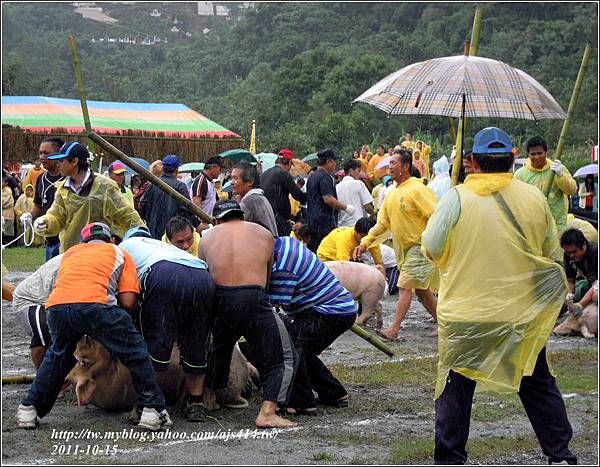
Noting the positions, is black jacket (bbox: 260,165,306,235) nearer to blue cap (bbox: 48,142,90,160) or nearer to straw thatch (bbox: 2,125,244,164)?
blue cap (bbox: 48,142,90,160)

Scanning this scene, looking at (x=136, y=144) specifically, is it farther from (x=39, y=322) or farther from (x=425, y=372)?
(x=39, y=322)

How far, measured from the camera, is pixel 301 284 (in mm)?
7613

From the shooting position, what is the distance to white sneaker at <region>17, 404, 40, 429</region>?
273 inches

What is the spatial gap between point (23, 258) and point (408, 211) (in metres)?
→ 9.54

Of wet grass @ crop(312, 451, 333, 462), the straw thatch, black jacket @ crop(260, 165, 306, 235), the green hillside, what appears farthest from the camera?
the green hillside

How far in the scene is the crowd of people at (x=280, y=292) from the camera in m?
5.96

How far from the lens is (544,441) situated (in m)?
6.03

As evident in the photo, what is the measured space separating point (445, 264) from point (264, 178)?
24.0ft

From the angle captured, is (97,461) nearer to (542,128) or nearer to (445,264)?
(445,264)

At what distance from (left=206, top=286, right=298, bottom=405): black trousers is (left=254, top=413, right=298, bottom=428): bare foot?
0.12m

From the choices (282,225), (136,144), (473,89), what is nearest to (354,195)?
(282,225)

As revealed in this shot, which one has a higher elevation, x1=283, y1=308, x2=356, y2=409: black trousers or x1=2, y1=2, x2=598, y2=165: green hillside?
x1=283, y1=308, x2=356, y2=409: black trousers

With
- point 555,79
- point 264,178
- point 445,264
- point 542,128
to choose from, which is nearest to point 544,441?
point 445,264

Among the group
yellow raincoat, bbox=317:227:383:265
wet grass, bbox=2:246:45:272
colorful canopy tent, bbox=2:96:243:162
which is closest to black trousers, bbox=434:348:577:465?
yellow raincoat, bbox=317:227:383:265
